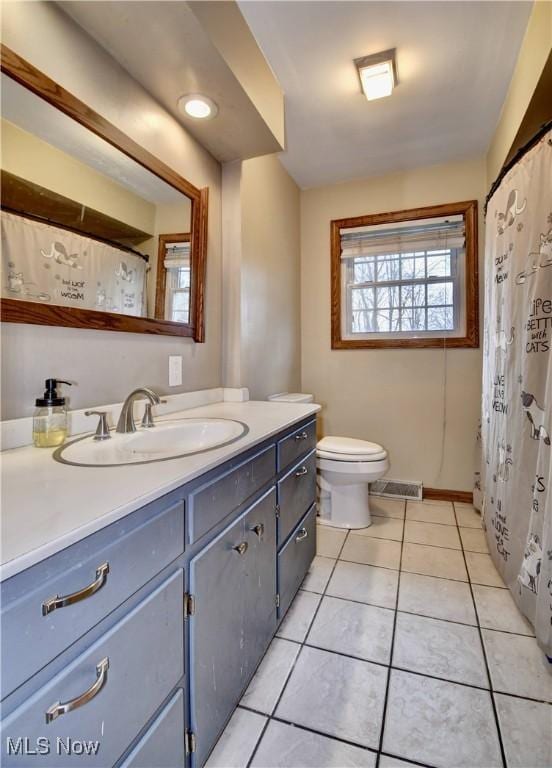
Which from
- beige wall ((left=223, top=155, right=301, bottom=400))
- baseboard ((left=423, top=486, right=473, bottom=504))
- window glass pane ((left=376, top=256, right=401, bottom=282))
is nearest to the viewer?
beige wall ((left=223, top=155, right=301, bottom=400))

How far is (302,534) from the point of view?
155 centimetres

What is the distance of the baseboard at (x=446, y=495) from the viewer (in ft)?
8.38

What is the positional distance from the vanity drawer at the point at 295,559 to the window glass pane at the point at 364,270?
1.88m

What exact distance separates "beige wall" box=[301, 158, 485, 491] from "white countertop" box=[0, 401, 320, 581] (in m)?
1.91

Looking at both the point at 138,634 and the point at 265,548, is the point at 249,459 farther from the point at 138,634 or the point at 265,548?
the point at 138,634

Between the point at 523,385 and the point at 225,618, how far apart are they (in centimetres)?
140

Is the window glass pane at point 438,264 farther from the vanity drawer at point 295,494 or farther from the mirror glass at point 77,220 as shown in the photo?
the mirror glass at point 77,220

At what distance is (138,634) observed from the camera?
0.65 meters

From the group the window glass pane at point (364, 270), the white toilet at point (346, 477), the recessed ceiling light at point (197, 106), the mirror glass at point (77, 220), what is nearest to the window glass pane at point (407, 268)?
the window glass pane at point (364, 270)

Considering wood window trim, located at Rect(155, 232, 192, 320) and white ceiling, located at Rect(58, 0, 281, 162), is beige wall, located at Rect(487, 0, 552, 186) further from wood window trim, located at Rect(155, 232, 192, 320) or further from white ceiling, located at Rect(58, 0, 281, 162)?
wood window trim, located at Rect(155, 232, 192, 320)

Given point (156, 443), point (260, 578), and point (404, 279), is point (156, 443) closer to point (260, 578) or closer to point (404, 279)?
point (260, 578)

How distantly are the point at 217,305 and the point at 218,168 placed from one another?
29.6 inches

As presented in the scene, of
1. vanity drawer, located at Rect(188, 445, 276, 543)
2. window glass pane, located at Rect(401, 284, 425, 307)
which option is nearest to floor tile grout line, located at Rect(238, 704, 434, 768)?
vanity drawer, located at Rect(188, 445, 276, 543)

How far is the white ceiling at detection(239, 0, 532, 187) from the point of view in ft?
4.65
